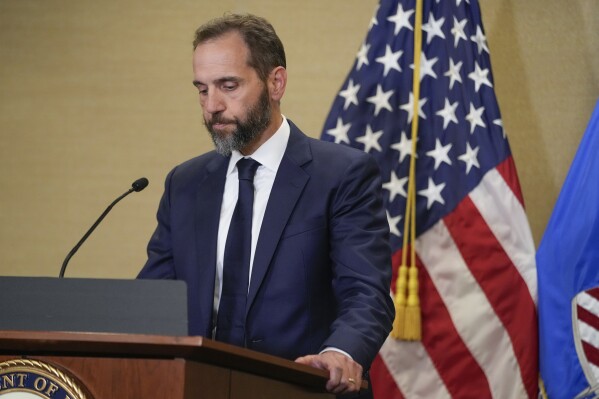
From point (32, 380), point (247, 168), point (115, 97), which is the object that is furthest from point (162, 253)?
point (115, 97)

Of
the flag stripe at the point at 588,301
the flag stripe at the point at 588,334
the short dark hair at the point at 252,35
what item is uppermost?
the short dark hair at the point at 252,35

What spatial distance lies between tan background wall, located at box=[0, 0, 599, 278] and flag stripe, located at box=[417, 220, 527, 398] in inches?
31.9

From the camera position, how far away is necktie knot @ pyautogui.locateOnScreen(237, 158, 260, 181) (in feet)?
8.59

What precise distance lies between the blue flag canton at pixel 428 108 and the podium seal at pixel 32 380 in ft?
8.26

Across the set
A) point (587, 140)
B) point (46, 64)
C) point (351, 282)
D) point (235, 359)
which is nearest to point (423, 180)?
→ point (587, 140)

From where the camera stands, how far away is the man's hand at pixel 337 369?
6.57ft

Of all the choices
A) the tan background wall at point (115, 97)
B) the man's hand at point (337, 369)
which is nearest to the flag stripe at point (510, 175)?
the tan background wall at point (115, 97)

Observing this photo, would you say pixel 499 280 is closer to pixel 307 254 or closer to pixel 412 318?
pixel 412 318

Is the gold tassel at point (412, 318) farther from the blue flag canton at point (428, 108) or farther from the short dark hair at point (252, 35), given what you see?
the short dark hair at point (252, 35)

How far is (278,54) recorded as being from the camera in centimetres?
277

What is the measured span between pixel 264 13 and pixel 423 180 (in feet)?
4.27

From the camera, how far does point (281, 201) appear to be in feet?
8.29

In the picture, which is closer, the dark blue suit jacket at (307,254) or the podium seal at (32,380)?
the podium seal at (32,380)

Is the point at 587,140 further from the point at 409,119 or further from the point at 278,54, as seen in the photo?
the point at 278,54
